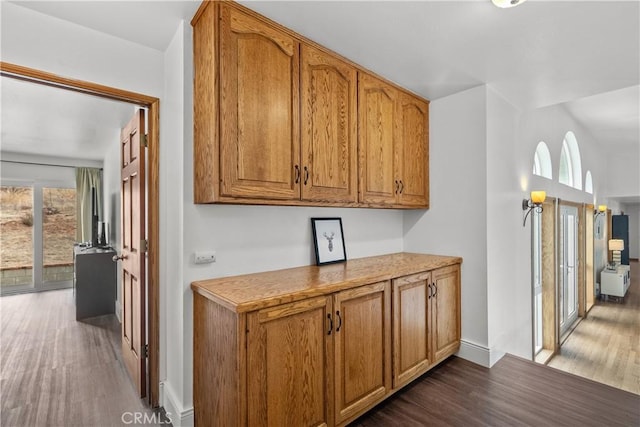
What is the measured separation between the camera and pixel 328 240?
248 cm

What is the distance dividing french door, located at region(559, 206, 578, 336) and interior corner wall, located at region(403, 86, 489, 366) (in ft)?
9.17

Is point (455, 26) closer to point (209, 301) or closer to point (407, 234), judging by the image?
point (407, 234)

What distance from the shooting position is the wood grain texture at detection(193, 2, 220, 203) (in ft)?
5.18

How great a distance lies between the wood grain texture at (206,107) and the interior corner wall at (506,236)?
2.20 metres

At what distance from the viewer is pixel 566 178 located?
17.1 feet

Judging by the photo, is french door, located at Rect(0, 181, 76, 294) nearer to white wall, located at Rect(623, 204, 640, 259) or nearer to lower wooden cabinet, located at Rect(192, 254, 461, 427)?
lower wooden cabinet, located at Rect(192, 254, 461, 427)

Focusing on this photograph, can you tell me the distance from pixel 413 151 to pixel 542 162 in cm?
244

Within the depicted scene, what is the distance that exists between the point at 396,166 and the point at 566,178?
4.32m

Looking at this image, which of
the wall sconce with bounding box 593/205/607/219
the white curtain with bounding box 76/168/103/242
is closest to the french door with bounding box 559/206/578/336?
the wall sconce with bounding box 593/205/607/219

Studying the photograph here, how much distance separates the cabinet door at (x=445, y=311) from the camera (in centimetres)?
248

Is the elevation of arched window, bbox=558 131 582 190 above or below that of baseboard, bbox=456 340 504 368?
above

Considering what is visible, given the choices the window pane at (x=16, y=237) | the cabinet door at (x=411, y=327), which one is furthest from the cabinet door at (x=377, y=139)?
the window pane at (x=16, y=237)

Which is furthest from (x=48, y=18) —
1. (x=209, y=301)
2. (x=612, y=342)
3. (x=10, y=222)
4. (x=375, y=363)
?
(x=612, y=342)

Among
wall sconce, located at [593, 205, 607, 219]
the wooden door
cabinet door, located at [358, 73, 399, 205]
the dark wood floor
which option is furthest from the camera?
wall sconce, located at [593, 205, 607, 219]
